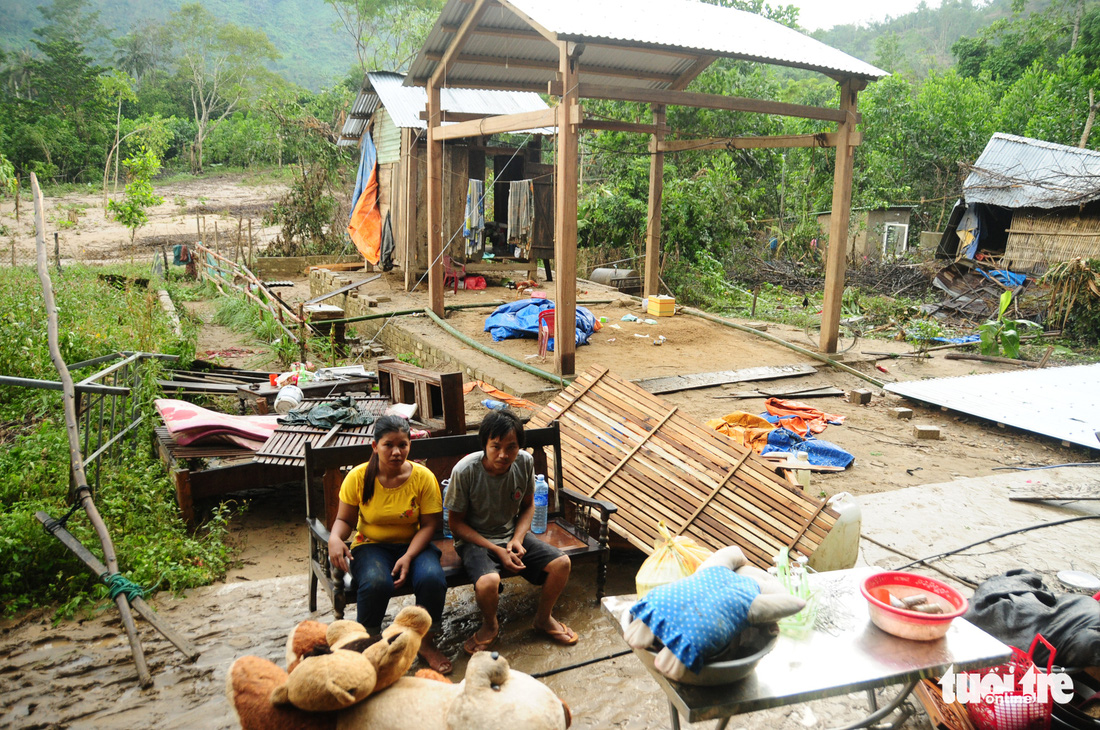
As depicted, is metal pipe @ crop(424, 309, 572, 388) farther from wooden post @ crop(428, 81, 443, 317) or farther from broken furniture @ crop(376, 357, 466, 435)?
broken furniture @ crop(376, 357, 466, 435)

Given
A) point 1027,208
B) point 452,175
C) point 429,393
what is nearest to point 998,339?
point 1027,208

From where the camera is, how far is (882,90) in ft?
77.1

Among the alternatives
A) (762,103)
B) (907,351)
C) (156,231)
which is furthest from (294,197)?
(907,351)

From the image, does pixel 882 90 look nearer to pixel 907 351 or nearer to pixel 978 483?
pixel 907 351

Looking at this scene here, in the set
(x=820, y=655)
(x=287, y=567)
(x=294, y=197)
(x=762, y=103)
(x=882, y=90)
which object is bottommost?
(x=287, y=567)

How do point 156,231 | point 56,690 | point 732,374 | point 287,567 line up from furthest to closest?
point 156,231
point 732,374
point 287,567
point 56,690

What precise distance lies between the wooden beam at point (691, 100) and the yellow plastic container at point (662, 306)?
12.5ft

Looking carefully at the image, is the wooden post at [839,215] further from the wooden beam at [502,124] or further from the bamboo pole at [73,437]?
the bamboo pole at [73,437]

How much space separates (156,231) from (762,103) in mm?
23407

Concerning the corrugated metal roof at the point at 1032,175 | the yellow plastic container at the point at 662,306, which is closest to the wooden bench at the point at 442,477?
the yellow plastic container at the point at 662,306

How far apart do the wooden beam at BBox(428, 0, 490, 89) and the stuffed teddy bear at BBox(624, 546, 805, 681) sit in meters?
8.56

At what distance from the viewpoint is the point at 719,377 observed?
8.77 m

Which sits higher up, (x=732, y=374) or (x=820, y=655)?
(x=820, y=655)

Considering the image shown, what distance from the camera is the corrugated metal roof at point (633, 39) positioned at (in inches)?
306
